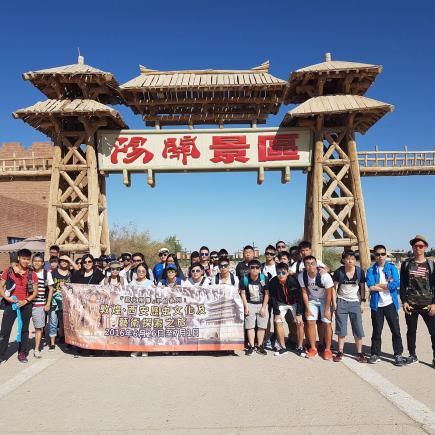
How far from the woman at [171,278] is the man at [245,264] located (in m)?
1.03

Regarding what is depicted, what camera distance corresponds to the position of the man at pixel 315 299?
570 cm

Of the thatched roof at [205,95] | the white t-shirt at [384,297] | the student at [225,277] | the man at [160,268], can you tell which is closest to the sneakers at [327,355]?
the white t-shirt at [384,297]

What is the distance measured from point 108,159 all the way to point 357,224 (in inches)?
288

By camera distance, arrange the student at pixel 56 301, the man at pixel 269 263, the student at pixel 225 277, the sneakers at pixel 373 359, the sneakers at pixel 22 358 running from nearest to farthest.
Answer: the sneakers at pixel 373 359 < the sneakers at pixel 22 358 < the student at pixel 225 277 < the student at pixel 56 301 < the man at pixel 269 263

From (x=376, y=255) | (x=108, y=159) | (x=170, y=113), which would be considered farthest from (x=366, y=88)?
(x=108, y=159)

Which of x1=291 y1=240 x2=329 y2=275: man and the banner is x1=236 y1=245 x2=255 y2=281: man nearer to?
the banner

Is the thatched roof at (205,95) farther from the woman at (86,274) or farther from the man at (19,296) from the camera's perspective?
the man at (19,296)

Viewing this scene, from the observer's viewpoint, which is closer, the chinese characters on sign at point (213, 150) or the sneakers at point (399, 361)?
the sneakers at point (399, 361)

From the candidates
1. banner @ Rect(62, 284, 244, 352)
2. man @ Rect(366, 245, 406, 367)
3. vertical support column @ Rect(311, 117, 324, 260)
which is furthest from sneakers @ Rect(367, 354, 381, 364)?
vertical support column @ Rect(311, 117, 324, 260)

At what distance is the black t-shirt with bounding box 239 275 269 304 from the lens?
19.9 ft

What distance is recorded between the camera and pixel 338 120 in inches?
432

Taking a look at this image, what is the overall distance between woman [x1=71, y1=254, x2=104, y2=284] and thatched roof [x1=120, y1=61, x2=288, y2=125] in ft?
18.5

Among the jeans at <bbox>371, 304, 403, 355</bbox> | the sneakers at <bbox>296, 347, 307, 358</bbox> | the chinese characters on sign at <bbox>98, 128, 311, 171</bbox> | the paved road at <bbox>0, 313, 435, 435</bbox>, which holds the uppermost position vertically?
the chinese characters on sign at <bbox>98, 128, 311, 171</bbox>

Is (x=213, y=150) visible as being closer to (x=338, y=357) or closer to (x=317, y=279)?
(x=317, y=279)
